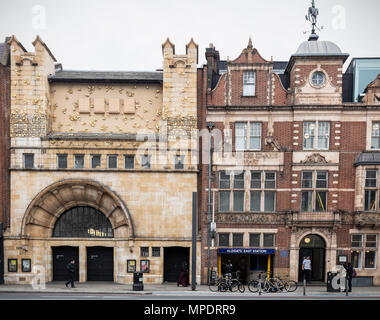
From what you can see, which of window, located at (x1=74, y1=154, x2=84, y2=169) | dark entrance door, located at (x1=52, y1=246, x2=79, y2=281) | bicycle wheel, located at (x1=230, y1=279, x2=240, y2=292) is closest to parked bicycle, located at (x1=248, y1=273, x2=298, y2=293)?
bicycle wheel, located at (x1=230, y1=279, x2=240, y2=292)

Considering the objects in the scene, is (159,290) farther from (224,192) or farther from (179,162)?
(179,162)

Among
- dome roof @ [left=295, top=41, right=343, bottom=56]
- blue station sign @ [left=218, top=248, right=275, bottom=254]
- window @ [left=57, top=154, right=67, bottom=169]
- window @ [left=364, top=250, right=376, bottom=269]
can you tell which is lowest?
window @ [left=364, top=250, right=376, bottom=269]

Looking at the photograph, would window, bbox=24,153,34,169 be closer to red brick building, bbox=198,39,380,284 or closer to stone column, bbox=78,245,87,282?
stone column, bbox=78,245,87,282

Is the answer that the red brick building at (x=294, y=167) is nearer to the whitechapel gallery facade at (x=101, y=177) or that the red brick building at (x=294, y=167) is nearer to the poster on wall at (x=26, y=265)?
the whitechapel gallery facade at (x=101, y=177)

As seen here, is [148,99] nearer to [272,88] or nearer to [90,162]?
[90,162]

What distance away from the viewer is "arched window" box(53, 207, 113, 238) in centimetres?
2231

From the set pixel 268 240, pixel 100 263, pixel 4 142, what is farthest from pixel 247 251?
pixel 4 142

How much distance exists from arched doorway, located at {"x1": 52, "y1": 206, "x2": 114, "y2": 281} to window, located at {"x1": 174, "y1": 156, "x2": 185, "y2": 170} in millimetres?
6306

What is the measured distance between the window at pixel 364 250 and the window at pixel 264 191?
232 inches

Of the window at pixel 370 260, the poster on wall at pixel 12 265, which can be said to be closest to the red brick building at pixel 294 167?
the window at pixel 370 260

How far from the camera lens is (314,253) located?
2188cm

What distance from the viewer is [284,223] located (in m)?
21.4

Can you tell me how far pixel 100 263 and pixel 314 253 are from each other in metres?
15.0
